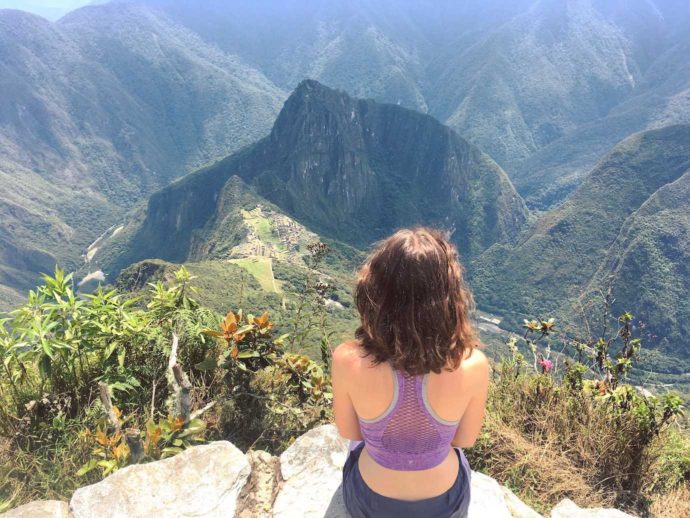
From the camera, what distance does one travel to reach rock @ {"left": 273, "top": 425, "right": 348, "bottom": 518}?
117 inches

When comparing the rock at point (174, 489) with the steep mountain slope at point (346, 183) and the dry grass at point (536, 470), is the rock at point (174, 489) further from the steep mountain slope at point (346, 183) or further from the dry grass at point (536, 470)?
the steep mountain slope at point (346, 183)

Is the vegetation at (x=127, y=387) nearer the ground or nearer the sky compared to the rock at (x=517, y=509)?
nearer the sky

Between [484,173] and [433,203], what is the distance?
2386cm

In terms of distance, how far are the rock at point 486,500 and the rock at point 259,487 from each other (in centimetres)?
133

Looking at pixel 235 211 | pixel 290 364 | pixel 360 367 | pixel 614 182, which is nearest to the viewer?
pixel 360 367

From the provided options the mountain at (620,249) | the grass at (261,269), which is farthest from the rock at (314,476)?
the mountain at (620,249)

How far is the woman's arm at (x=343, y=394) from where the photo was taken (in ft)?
8.05

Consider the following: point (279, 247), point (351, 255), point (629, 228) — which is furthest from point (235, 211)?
point (629, 228)

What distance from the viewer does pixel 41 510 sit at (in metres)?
2.86

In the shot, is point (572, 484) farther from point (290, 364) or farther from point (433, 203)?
point (433, 203)

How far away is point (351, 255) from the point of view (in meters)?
107

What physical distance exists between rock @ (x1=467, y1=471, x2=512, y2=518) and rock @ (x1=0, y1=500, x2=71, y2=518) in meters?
2.53

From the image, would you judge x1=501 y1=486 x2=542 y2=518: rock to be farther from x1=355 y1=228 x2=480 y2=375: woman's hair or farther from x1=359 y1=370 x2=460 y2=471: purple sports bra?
x1=355 y1=228 x2=480 y2=375: woman's hair

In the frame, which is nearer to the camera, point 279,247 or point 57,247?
point 279,247
